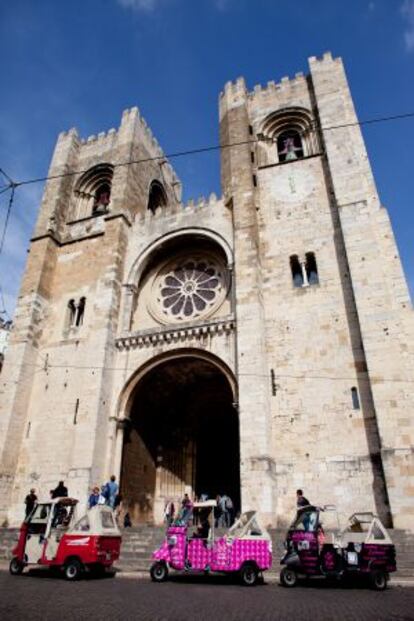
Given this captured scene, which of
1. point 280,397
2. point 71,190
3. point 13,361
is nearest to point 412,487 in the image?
point 280,397

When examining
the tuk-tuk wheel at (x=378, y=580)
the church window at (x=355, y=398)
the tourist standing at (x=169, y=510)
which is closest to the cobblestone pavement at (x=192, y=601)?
the tuk-tuk wheel at (x=378, y=580)

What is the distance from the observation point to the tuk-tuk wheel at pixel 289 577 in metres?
6.43

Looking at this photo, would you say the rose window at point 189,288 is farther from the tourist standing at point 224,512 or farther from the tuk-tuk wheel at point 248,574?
the tuk-tuk wheel at point 248,574

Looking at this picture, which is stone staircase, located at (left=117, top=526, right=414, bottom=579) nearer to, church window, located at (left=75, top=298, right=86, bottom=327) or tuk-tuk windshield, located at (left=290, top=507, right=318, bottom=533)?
tuk-tuk windshield, located at (left=290, top=507, right=318, bottom=533)

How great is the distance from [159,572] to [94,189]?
17495 mm

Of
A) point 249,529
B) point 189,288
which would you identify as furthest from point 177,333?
point 249,529

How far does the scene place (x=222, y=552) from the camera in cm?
681

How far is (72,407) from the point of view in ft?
44.6

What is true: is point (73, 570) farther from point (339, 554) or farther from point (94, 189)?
point (94, 189)

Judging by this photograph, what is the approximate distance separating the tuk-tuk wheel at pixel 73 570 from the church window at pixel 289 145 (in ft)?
49.0

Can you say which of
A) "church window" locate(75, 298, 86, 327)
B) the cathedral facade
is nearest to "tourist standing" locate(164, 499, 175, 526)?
the cathedral facade

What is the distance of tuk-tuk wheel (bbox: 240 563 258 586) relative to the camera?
657 centimetres

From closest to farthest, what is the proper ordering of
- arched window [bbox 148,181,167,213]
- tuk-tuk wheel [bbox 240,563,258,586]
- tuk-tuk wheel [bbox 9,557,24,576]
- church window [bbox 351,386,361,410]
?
tuk-tuk wheel [bbox 240,563,258,586], tuk-tuk wheel [bbox 9,557,24,576], church window [bbox 351,386,361,410], arched window [bbox 148,181,167,213]

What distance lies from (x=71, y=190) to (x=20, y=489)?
1303cm
